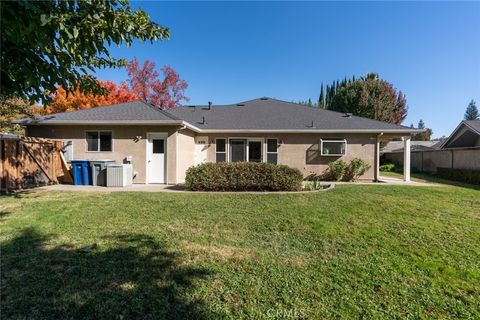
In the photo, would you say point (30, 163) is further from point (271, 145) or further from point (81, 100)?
point (81, 100)

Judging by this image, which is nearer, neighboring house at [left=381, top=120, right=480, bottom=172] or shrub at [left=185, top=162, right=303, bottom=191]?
shrub at [left=185, top=162, right=303, bottom=191]

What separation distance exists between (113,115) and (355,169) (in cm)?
1238

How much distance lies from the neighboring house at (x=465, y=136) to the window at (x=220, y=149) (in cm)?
1599

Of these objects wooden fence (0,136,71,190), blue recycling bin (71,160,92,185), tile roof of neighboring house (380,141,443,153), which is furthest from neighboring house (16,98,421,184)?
tile roof of neighboring house (380,141,443,153)

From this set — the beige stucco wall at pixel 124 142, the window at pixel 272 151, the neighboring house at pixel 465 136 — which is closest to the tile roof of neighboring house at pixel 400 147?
the neighboring house at pixel 465 136

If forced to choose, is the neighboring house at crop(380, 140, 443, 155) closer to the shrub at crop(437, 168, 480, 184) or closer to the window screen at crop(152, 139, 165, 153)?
the shrub at crop(437, 168, 480, 184)

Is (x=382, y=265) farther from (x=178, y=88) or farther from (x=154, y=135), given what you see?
(x=178, y=88)

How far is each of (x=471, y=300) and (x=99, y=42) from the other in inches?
217

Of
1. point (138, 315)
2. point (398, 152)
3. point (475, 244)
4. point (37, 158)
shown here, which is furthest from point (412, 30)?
point (398, 152)

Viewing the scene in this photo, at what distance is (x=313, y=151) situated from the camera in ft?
43.8

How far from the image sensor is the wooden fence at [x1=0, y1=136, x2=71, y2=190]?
8.75 meters

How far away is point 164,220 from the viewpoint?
5.66m

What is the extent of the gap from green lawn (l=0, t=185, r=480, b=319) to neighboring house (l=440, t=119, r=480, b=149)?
1398cm

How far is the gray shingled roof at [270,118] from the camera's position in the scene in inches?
525
